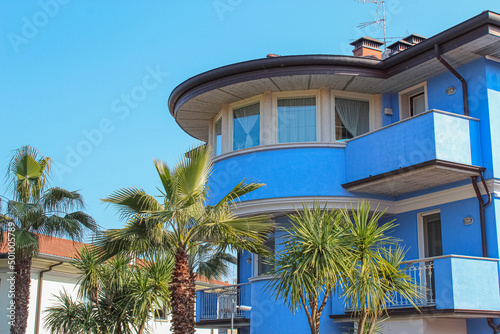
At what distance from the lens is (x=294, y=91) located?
17391 mm

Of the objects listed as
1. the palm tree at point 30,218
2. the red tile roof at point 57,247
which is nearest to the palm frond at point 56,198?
the palm tree at point 30,218

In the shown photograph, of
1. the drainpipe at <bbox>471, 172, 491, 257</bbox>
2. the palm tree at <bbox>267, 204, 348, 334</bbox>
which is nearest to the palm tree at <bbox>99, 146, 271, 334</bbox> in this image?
the palm tree at <bbox>267, 204, 348, 334</bbox>

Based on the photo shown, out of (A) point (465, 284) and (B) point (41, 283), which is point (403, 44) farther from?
(B) point (41, 283)

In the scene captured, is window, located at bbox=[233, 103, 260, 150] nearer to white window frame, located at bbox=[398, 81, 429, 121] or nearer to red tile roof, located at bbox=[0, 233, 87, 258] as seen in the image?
white window frame, located at bbox=[398, 81, 429, 121]

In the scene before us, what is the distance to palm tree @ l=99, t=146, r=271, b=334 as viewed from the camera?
13.6 meters

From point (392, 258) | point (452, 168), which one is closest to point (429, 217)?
point (452, 168)

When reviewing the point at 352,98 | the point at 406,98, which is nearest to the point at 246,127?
the point at 352,98

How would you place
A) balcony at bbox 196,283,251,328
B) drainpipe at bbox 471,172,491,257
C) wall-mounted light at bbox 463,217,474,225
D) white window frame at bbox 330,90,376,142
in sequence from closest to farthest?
drainpipe at bbox 471,172,491,257 < wall-mounted light at bbox 463,217,474,225 < white window frame at bbox 330,90,376,142 < balcony at bbox 196,283,251,328

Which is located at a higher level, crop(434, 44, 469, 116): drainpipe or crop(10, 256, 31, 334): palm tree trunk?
crop(434, 44, 469, 116): drainpipe

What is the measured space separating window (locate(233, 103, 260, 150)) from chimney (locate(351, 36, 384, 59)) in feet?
11.5

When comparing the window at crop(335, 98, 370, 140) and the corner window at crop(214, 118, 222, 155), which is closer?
the window at crop(335, 98, 370, 140)

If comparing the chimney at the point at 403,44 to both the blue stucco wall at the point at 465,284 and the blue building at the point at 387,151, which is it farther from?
the blue stucco wall at the point at 465,284

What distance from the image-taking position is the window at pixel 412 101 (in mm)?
16922

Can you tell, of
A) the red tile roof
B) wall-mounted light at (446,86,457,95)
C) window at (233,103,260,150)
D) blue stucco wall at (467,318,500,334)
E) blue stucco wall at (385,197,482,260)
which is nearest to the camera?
blue stucco wall at (467,318,500,334)
